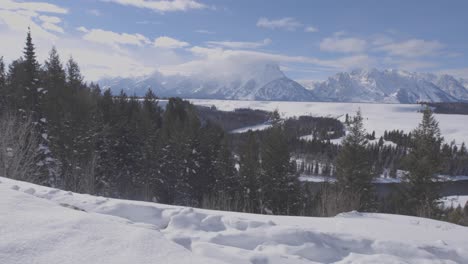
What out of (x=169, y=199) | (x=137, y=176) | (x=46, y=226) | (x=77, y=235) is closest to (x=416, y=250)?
(x=77, y=235)

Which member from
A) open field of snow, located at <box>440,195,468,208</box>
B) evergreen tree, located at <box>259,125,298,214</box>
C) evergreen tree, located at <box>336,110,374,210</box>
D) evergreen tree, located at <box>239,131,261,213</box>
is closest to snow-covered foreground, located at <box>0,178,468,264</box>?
evergreen tree, located at <box>336,110,374,210</box>

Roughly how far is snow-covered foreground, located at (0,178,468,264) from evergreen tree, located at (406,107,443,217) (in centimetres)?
1590

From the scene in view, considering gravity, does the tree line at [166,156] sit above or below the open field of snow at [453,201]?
above

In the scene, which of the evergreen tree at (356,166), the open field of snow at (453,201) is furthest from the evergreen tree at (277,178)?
the open field of snow at (453,201)

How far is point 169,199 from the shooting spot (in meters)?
30.8

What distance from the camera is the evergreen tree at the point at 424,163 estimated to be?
2105 centimetres

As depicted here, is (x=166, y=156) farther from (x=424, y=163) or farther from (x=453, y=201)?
(x=453, y=201)

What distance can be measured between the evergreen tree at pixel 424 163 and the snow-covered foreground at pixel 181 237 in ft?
52.2

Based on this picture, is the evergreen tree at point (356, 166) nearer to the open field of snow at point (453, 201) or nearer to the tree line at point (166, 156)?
the tree line at point (166, 156)

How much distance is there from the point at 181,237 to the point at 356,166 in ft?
70.1

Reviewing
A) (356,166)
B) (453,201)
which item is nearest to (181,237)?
(356,166)

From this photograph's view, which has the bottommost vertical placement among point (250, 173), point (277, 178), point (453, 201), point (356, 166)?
point (453, 201)

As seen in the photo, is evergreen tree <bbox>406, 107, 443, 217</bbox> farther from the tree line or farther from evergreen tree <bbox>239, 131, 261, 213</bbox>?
evergreen tree <bbox>239, 131, 261, 213</bbox>

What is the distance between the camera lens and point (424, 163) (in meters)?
21.1
